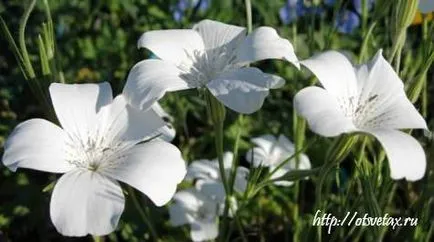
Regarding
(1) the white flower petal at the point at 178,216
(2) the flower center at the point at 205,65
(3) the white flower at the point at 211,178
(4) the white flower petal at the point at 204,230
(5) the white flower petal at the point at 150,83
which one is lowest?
(4) the white flower petal at the point at 204,230

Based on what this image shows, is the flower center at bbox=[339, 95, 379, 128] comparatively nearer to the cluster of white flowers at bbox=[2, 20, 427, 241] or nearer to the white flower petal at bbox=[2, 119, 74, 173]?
the cluster of white flowers at bbox=[2, 20, 427, 241]

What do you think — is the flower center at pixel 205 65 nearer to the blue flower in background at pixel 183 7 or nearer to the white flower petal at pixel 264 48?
the white flower petal at pixel 264 48

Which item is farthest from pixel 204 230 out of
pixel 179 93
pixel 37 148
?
pixel 37 148

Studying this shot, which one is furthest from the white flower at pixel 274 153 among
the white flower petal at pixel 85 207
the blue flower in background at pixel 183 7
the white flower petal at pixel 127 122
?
the white flower petal at pixel 85 207

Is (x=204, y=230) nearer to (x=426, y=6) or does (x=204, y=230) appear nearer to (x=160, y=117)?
(x=160, y=117)

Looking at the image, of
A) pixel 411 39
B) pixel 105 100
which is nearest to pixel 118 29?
pixel 411 39
